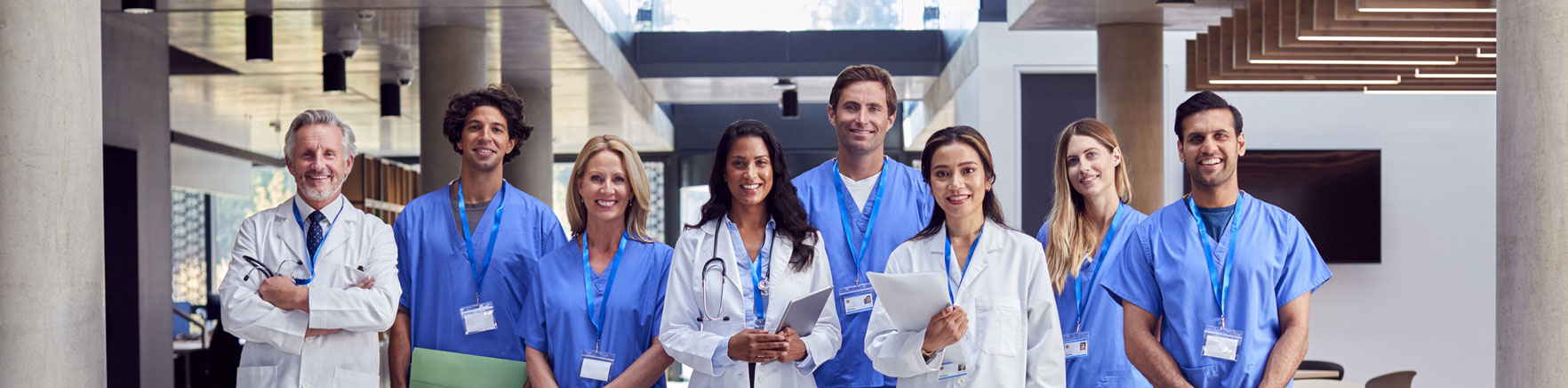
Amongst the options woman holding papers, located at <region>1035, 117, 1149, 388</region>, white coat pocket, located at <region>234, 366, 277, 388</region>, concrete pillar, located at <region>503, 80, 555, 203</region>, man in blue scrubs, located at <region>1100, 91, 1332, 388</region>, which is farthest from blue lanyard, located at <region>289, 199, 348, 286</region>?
concrete pillar, located at <region>503, 80, 555, 203</region>

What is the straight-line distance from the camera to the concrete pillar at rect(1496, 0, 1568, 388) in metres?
3.66

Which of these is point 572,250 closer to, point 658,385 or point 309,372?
point 658,385

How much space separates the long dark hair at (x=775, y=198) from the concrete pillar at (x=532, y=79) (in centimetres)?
344

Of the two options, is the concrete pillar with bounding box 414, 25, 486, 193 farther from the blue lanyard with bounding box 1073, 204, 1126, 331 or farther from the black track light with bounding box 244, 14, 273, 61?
the blue lanyard with bounding box 1073, 204, 1126, 331

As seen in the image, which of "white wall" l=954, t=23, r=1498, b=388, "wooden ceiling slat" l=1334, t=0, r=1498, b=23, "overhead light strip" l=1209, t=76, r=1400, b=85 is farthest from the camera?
"white wall" l=954, t=23, r=1498, b=388

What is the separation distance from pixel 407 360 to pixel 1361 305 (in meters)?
7.97

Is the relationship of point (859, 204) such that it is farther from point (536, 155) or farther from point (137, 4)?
point (536, 155)

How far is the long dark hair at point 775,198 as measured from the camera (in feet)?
11.2

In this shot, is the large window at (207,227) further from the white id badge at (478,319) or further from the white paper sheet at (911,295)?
the white paper sheet at (911,295)

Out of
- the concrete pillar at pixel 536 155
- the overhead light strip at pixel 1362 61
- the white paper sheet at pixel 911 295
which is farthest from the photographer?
the concrete pillar at pixel 536 155

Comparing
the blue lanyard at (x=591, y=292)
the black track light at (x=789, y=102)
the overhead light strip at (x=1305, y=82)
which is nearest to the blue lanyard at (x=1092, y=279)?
the blue lanyard at (x=591, y=292)

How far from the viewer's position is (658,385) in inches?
142

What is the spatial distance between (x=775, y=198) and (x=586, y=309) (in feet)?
1.96

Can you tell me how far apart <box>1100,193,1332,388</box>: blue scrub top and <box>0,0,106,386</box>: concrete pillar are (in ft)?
9.70
